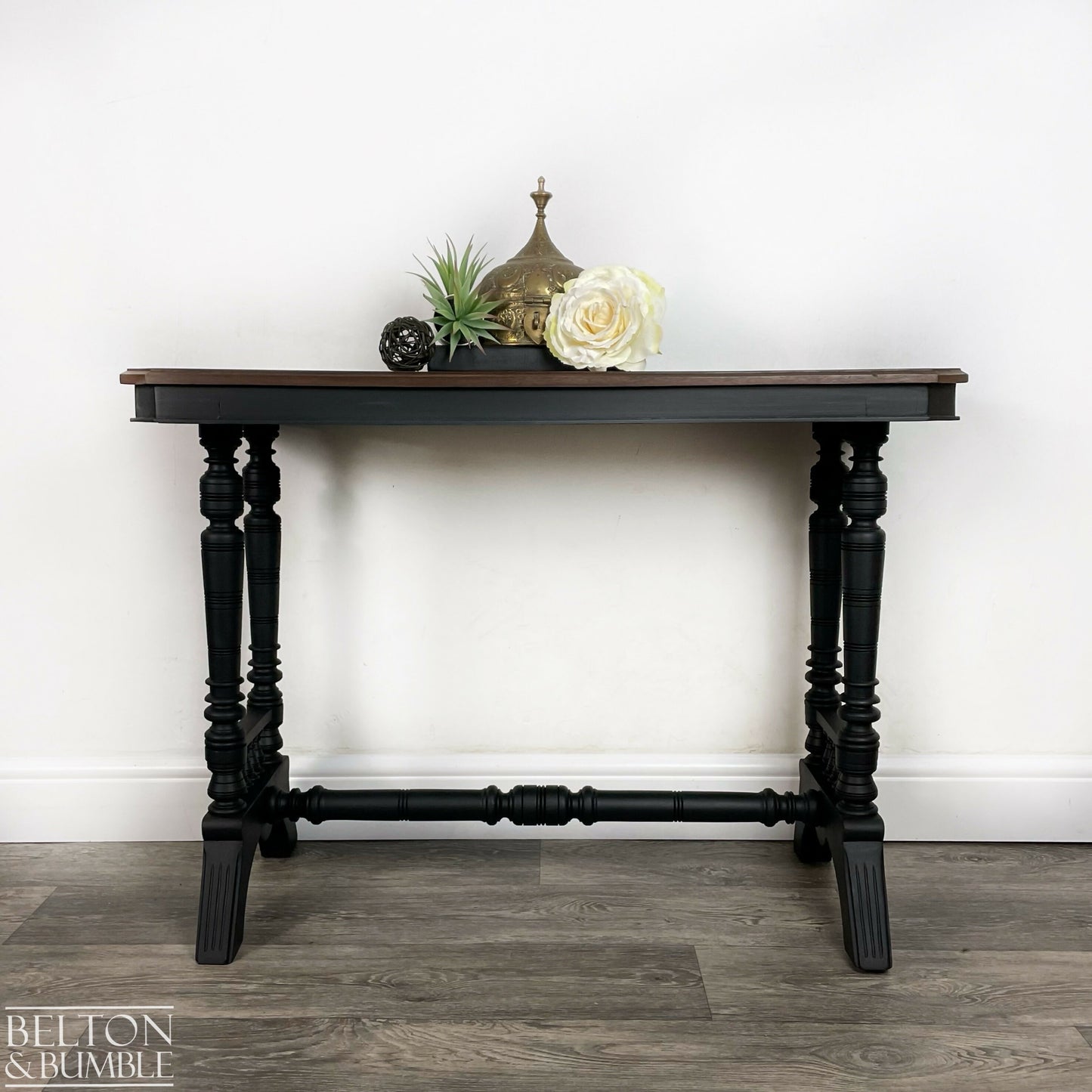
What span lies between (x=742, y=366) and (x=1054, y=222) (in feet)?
1.88

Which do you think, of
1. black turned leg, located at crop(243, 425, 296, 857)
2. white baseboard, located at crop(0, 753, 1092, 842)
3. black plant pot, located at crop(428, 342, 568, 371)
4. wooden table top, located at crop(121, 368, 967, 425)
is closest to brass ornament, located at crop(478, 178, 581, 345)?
black plant pot, located at crop(428, 342, 568, 371)

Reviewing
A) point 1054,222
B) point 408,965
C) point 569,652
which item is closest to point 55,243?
point 569,652

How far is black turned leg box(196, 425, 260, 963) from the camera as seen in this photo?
4.12 ft

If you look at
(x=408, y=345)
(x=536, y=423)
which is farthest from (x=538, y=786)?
(x=408, y=345)

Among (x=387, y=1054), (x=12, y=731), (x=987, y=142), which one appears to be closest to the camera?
(x=387, y=1054)

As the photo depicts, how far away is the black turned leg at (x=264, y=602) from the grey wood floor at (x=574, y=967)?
0.60 feet

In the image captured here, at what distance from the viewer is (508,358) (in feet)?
4.36

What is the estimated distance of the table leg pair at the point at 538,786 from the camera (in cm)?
126

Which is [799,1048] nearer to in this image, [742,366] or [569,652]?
[569,652]

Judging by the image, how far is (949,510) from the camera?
5.39 ft

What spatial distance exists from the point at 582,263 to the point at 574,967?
110 cm

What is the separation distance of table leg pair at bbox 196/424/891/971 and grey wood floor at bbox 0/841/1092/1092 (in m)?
0.09

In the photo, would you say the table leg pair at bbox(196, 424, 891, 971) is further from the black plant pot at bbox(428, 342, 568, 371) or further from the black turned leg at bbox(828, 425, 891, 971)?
the black plant pot at bbox(428, 342, 568, 371)

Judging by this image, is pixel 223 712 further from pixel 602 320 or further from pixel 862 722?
pixel 862 722
